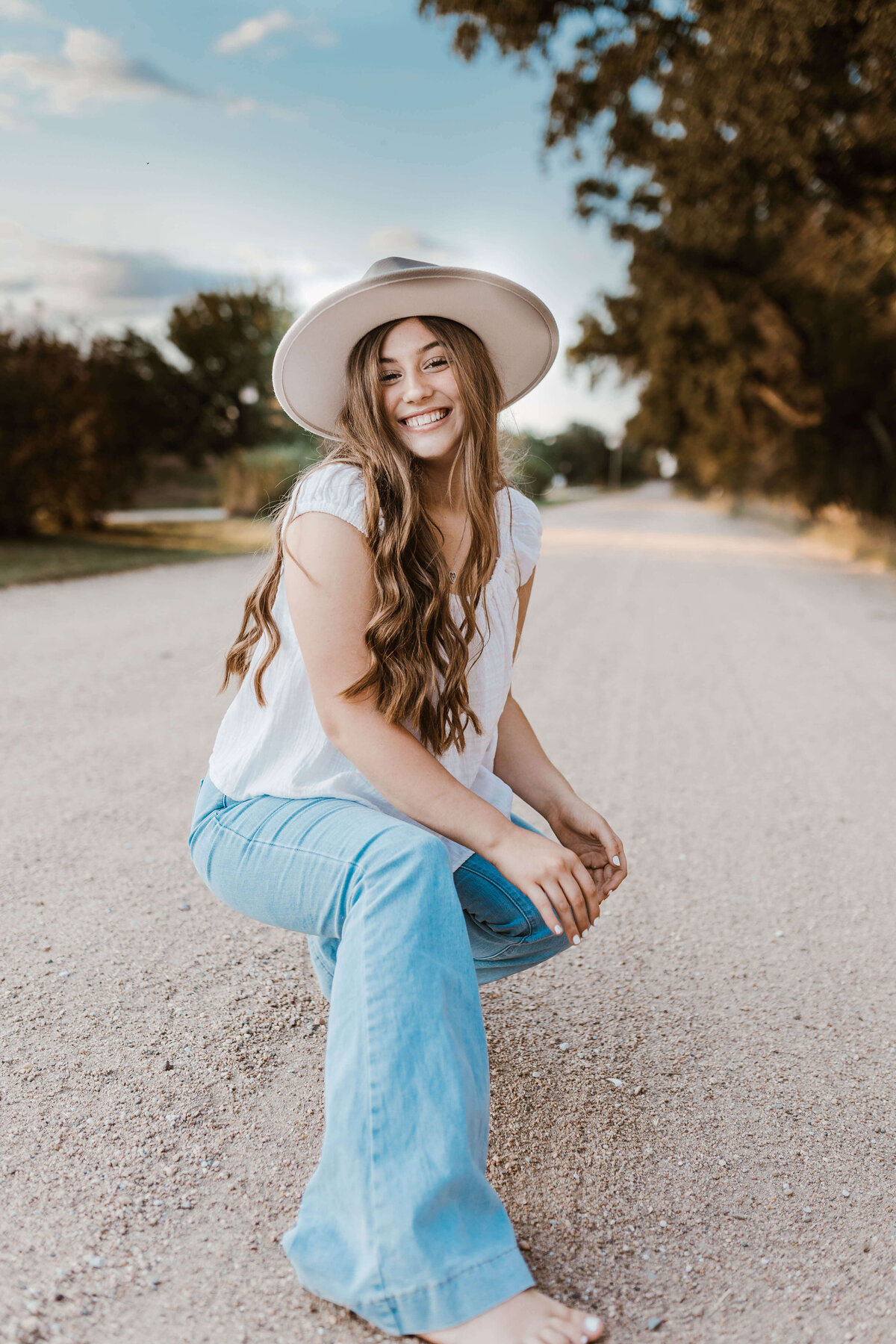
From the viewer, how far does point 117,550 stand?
539 inches

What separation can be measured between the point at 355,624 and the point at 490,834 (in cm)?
44

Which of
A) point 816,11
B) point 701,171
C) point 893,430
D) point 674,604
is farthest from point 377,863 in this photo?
point 893,430

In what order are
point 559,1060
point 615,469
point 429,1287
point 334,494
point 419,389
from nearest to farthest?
1. point 429,1287
2. point 334,494
3. point 419,389
4. point 559,1060
5. point 615,469

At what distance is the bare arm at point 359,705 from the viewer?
175 centimetres

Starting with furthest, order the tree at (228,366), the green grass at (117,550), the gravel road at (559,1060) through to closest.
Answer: the tree at (228,366), the green grass at (117,550), the gravel road at (559,1060)

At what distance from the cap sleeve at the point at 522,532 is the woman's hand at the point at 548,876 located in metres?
0.64

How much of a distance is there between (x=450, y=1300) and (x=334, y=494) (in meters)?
1.29

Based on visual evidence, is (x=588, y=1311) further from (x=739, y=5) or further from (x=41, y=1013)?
(x=739, y=5)

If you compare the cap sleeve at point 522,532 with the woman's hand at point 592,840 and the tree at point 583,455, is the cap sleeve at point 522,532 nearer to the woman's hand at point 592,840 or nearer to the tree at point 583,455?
the woman's hand at point 592,840

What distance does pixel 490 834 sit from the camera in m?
1.73

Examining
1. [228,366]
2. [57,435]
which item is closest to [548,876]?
[57,435]

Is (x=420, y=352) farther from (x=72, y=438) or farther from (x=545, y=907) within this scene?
(x=72, y=438)

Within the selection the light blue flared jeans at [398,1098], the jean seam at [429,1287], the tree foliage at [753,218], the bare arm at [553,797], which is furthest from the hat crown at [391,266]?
the tree foliage at [753,218]

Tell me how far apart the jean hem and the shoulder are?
4.25 ft
